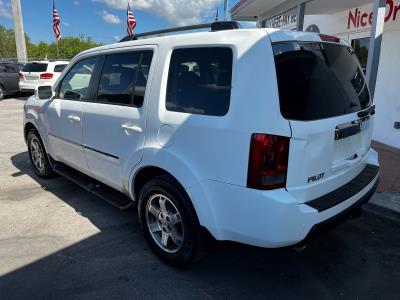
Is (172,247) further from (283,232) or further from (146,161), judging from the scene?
(283,232)

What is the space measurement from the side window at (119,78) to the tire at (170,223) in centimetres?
86

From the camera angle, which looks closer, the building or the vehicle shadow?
the vehicle shadow

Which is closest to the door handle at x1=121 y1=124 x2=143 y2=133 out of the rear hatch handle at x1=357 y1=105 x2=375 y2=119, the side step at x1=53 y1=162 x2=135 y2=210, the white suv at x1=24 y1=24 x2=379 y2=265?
the white suv at x1=24 y1=24 x2=379 y2=265

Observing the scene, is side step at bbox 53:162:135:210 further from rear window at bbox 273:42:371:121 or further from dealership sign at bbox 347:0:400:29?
dealership sign at bbox 347:0:400:29

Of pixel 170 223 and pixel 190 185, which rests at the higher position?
pixel 190 185

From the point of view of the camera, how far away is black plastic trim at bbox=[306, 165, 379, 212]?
8.18 ft

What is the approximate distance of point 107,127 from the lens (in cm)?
344

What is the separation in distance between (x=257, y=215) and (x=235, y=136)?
0.53 m

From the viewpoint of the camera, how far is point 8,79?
1677cm

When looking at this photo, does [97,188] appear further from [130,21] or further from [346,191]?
[130,21]

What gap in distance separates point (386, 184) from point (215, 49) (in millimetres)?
3501

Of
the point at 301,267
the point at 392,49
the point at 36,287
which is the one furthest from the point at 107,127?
the point at 392,49

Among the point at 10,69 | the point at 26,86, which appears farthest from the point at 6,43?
the point at 26,86

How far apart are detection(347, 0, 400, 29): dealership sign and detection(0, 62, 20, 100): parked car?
48.4 ft
